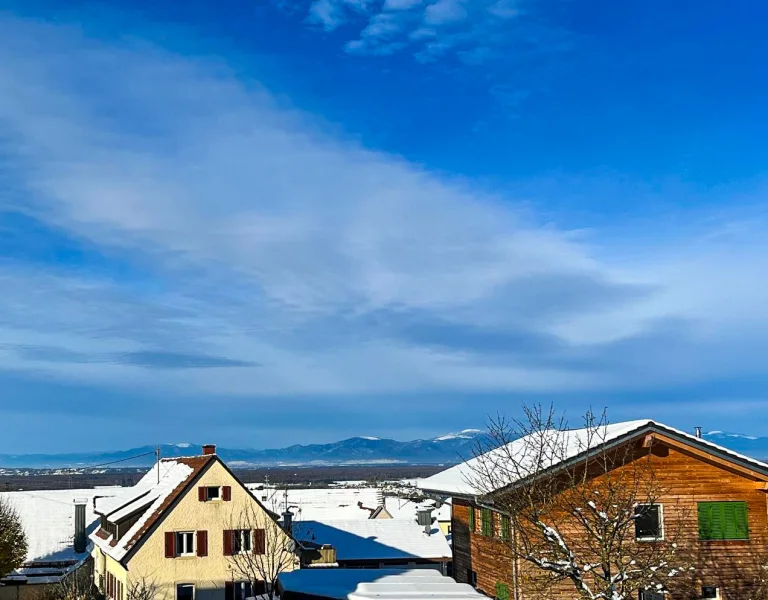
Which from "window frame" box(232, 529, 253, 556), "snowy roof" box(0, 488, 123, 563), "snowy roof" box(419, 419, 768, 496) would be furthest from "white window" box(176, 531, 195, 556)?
"snowy roof" box(419, 419, 768, 496)

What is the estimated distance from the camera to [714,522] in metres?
30.0

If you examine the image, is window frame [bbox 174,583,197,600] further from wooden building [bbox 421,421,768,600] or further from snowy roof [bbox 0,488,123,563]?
wooden building [bbox 421,421,768,600]

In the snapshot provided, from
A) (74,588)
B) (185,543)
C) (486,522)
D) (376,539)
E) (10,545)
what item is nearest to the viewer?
(486,522)

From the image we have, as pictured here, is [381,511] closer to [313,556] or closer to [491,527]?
[313,556]

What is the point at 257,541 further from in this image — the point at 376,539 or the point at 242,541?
the point at 376,539

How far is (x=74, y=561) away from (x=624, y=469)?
3731cm

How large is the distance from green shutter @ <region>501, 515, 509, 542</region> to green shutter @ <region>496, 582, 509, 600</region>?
2186 millimetres

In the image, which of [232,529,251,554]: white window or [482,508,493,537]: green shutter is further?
[232,529,251,554]: white window

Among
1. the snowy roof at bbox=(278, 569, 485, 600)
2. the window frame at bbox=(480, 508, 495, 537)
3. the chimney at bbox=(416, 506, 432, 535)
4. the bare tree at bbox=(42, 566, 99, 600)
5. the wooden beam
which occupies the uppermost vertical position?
the wooden beam

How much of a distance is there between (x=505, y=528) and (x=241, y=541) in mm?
19322

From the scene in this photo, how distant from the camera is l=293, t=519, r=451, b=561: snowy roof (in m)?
53.3

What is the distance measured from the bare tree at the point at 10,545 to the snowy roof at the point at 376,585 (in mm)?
29282

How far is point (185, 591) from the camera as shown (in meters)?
43.8

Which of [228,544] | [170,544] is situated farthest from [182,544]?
[228,544]
